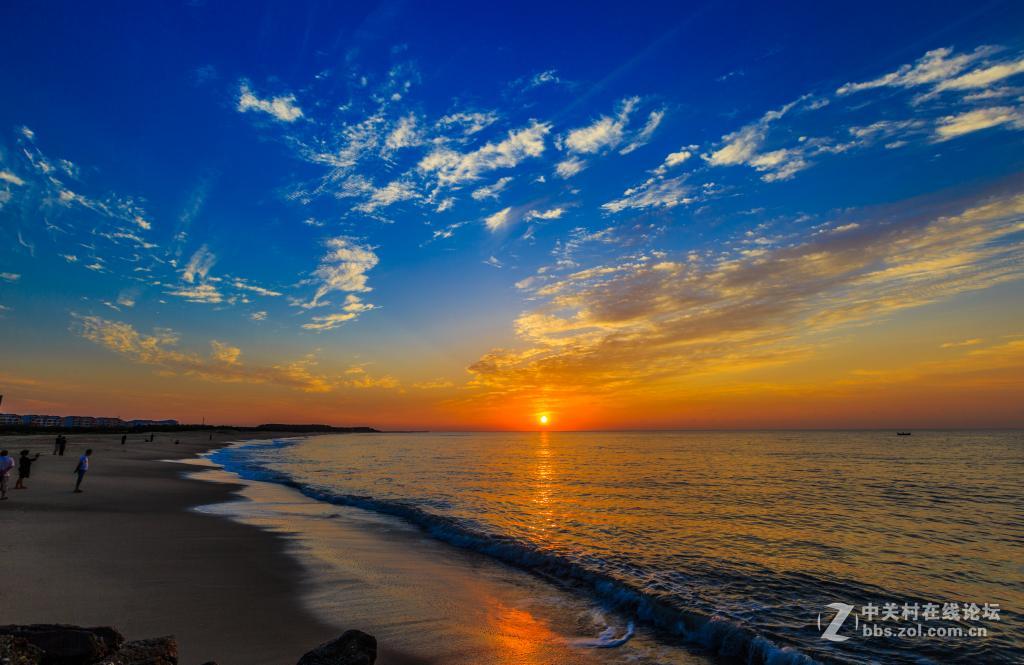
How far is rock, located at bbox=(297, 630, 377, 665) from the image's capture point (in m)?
6.45

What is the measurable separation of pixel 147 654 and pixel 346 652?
241 cm

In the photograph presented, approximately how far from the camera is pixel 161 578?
11.7 metres

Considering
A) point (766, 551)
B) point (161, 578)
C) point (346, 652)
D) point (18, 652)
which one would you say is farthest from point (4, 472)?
point (766, 551)

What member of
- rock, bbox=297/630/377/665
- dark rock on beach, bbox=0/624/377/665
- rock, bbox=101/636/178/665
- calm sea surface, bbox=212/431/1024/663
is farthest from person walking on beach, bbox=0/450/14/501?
rock, bbox=297/630/377/665

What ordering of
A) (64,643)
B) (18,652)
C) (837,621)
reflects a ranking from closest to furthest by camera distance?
1. (18,652)
2. (64,643)
3. (837,621)

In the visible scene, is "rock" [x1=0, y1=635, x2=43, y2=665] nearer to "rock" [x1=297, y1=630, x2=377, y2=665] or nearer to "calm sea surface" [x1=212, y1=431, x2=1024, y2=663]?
"rock" [x1=297, y1=630, x2=377, y2=665]

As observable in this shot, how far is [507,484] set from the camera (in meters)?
39.1

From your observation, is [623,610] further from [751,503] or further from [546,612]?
[751,503]

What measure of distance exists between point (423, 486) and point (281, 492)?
31.3ft

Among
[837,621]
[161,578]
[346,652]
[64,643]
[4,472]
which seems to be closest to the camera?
[64,643]

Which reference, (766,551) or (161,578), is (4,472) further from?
(766,551)

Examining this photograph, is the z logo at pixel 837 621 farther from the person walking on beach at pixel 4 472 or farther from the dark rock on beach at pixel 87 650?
the person walking on beach at pixel 4 472

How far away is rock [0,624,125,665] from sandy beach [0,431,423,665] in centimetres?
213

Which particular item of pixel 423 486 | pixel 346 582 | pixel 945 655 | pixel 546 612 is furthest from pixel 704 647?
pixel 423 486
